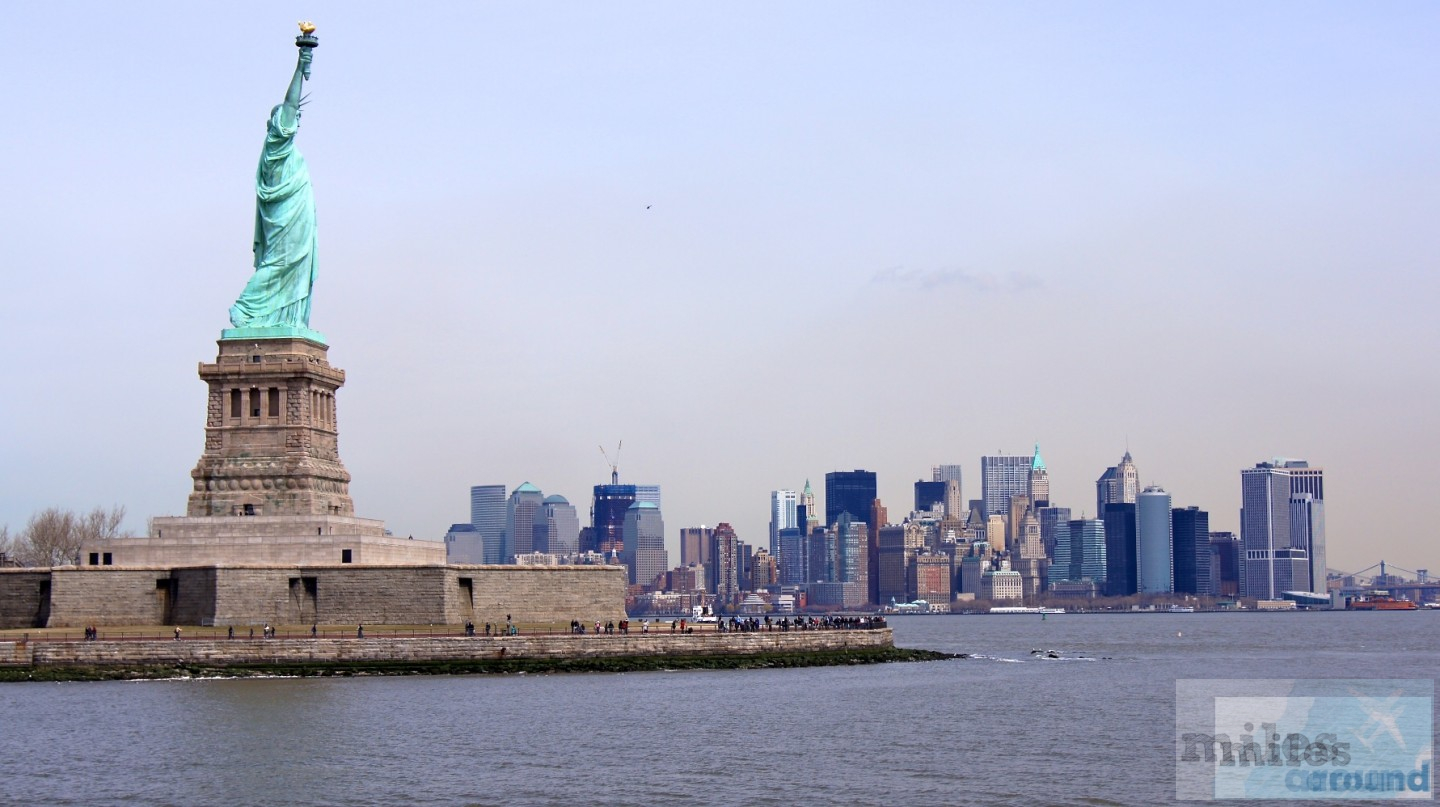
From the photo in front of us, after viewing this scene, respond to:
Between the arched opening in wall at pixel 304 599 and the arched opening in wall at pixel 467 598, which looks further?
the arched opening in wall at pixel 467 598

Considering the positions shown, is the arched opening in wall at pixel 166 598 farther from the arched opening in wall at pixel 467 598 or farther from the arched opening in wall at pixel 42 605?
the arched opening in wall at pixel 467 598

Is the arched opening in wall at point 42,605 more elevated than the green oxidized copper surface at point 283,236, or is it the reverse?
the green oxidized copper surface at point 283,236

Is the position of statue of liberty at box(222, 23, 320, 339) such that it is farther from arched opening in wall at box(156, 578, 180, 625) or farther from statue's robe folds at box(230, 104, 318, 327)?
arched opening in wall at box(156, 578, 180, 625)

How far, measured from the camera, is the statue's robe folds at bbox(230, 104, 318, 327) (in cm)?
7731

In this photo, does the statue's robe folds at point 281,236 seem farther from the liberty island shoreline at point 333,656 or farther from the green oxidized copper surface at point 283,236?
the liberty island shoreline at point 333,656

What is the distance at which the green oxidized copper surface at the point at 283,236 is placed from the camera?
3031 inches

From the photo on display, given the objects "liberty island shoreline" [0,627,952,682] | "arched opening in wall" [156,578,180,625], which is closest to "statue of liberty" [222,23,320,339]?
"arched opening in wall" [156,578,180,625]

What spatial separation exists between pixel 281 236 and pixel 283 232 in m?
0.18

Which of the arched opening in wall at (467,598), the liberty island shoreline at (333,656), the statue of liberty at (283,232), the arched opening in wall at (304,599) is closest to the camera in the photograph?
the liberty island shoreline at (333,656)

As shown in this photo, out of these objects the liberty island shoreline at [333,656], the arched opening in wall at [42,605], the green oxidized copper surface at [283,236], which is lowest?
the liberty island shoreline at [333,656]

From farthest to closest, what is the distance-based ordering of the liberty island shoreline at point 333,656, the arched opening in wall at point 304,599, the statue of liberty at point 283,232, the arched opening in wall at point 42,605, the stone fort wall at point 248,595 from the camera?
the statue of liberty at point 283,232 < the arched opening in wall at point 42,605 < the arched opening in wall at point 304,599 < the stone fort wall at point 248,595 < the liberty island shoreline at point 333,656

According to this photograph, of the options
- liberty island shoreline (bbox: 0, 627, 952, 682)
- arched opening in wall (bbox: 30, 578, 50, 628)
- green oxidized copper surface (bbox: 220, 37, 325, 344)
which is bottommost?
liberty island shoreline (bbox: 0, 627, 952, 682)

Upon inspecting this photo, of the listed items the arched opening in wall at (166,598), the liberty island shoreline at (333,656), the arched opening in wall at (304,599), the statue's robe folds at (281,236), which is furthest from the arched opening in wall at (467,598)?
the statue's robe folds at (281,236)

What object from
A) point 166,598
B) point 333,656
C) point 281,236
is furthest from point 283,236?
point 333,656
